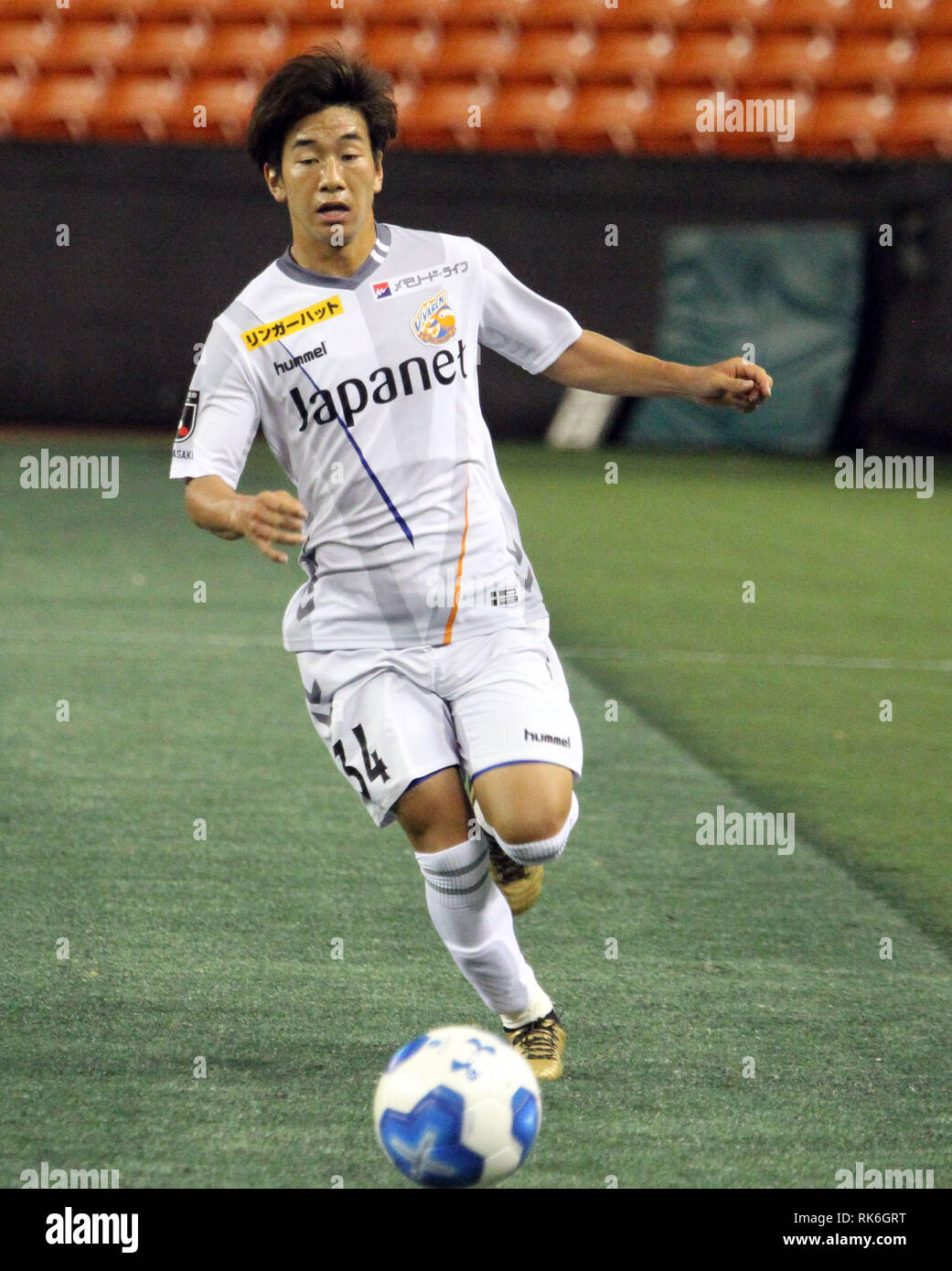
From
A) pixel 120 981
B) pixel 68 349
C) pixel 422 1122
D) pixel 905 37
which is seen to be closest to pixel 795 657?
pixel 120 981

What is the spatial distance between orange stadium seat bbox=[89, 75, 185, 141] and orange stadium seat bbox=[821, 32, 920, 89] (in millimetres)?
6371

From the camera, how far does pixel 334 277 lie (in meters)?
3.65

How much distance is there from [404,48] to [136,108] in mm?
2722

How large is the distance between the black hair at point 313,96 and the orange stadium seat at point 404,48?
14.4 metres

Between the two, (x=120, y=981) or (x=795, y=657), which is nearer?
(x=120, y=981)

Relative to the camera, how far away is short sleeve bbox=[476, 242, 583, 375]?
3.84 meters

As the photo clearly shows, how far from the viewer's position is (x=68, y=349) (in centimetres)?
1636

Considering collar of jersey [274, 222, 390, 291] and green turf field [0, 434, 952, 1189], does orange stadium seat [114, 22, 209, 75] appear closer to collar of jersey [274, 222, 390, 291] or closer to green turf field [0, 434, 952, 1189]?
green turf field [0, 434, 952, 1189]

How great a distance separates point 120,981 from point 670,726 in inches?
127

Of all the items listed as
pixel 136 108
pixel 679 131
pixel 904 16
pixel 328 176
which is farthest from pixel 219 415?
pixel 904 16

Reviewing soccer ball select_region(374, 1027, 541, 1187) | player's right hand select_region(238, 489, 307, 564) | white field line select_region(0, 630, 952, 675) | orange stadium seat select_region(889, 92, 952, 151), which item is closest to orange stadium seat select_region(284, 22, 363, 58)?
orange stadium seat select_region(889, 92, 952, 151)

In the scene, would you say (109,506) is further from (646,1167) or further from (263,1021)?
(646,1167)

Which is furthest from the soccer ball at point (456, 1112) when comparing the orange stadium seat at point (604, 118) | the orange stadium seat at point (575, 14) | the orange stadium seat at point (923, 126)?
the orange stadium seat at point (575, 14)

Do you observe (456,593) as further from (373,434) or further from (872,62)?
(872,62)
